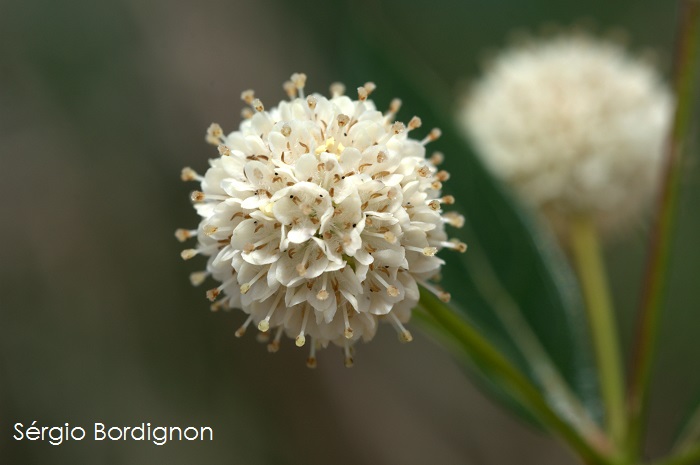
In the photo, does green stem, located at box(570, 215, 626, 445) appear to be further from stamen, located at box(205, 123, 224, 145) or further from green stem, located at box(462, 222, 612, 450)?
stamen, located at box(205, 123, 224, 145)

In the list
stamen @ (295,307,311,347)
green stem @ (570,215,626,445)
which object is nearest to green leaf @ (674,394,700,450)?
green stem @ (570,215,626,445)

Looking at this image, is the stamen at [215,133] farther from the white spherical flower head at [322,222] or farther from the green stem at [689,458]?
the green stem at [689,458]

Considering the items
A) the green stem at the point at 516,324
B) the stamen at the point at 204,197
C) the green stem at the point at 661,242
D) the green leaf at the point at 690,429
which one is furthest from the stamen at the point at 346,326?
the green leaf at the point at 690,429

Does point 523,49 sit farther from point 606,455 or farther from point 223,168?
point 223,168

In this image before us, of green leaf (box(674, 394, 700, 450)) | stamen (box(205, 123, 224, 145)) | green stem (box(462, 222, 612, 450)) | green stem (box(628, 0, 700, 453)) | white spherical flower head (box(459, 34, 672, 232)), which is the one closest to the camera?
stamen (box(205, 123, 224, 145))

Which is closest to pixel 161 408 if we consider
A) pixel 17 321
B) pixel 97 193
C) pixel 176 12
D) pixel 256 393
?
pixel 256 393

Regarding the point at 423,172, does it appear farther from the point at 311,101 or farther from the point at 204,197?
the point at 204,197
